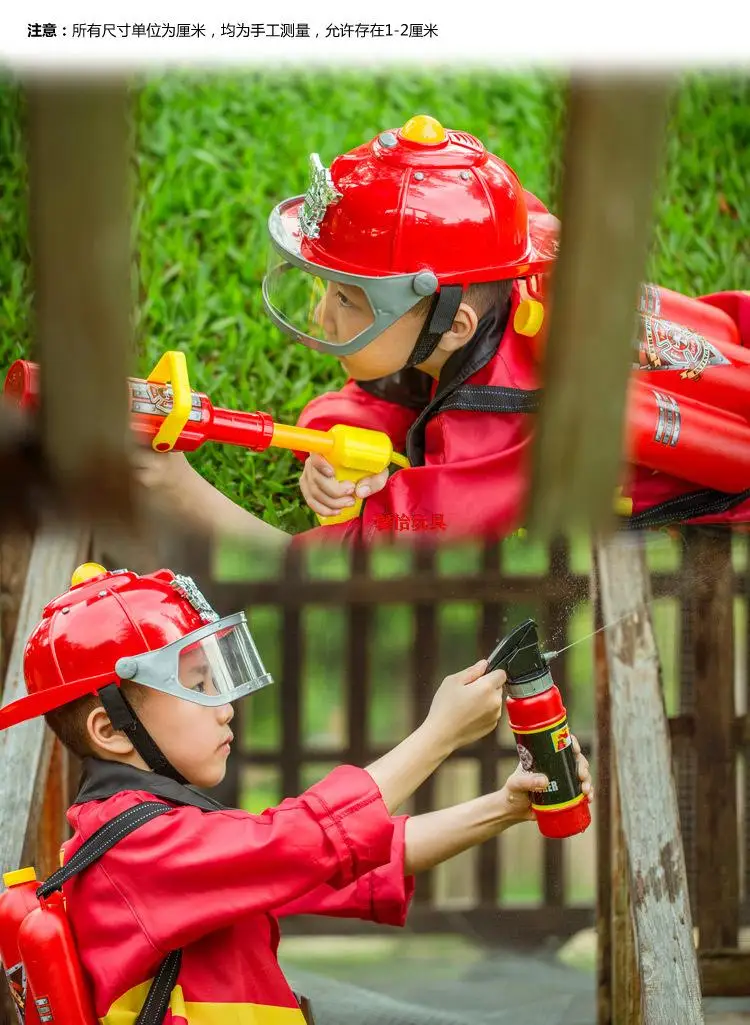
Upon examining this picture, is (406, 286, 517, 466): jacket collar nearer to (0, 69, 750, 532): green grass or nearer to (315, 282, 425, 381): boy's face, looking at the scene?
(315, 282, 425, 381): boy's face

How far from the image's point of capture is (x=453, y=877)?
237 cm

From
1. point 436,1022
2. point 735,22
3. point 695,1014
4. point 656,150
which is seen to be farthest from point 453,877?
point 735,22

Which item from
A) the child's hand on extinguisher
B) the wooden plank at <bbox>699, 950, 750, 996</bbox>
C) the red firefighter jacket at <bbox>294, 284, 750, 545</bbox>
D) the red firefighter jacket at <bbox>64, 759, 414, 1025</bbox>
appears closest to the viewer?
the red firefighter jacket at <bbox>64, 759, 414, 1025</bbox>

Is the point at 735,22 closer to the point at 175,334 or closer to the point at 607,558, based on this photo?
the point at 607,558

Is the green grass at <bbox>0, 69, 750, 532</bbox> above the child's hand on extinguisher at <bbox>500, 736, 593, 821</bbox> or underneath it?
above

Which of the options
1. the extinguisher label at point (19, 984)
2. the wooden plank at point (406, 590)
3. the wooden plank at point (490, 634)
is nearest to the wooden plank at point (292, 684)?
the wooden plank at point (406, 590)

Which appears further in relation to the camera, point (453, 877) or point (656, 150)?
point (453, 877)

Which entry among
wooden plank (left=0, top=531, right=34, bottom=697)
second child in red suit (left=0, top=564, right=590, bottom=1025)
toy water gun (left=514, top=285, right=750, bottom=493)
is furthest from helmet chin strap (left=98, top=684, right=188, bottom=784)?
toy water gun (left=514, top=285, right=750, bottom=493)

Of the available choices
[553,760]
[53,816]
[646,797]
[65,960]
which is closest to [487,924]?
[646,797]

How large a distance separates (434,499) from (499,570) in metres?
0.14

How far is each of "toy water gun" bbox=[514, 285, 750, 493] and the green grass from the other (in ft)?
0.60

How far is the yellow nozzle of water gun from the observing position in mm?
2086

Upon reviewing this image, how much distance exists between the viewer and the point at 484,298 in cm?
210

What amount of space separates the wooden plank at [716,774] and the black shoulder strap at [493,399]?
0.45 m
